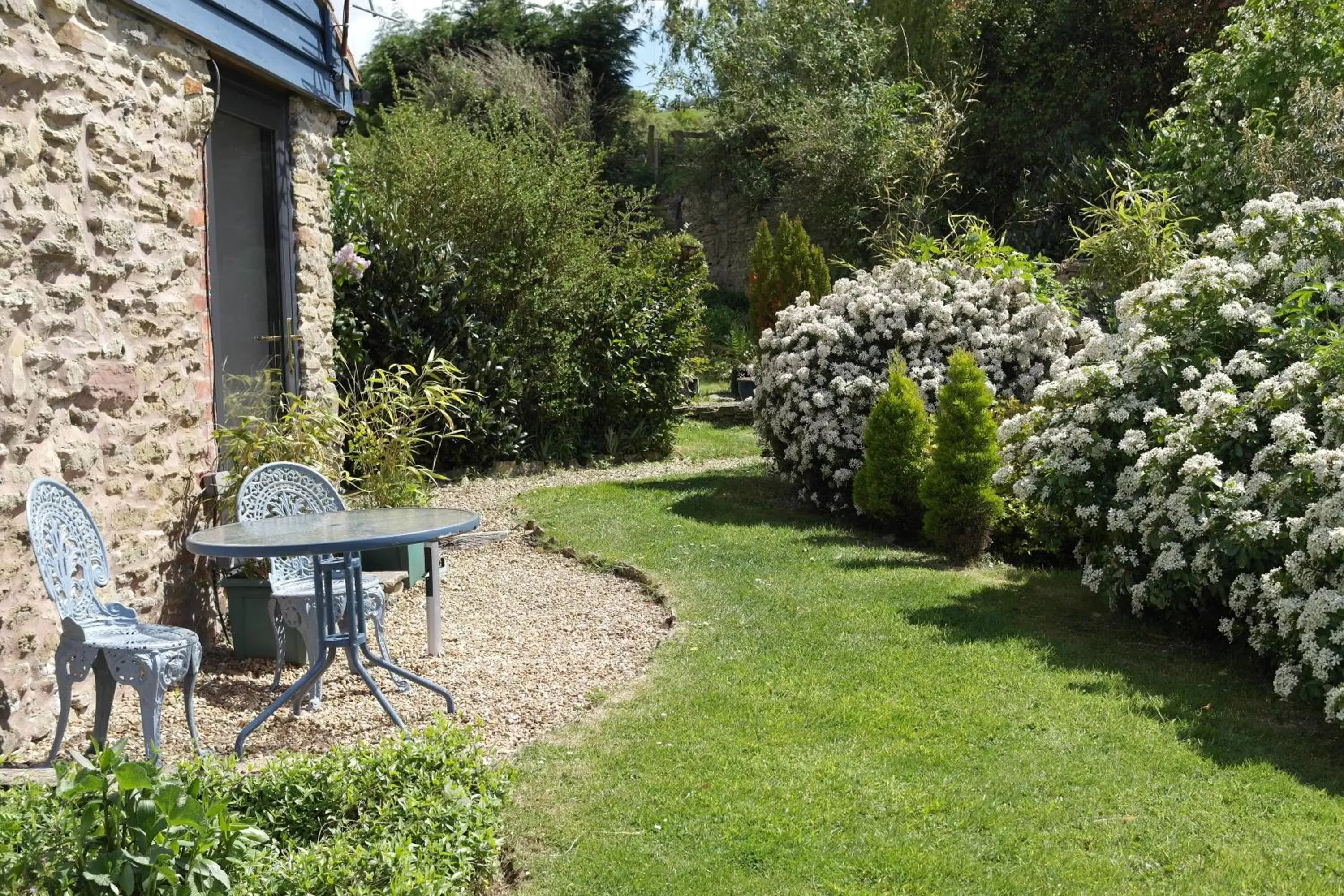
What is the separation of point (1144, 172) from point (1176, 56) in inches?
189

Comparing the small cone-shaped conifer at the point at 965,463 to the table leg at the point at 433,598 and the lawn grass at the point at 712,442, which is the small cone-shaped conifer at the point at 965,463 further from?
the lawn grass at the point at 712,442

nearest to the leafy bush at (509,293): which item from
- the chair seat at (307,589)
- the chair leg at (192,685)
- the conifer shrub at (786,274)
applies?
the conifer shrub at (786,274)

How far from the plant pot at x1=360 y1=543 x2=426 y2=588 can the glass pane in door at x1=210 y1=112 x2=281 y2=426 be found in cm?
100

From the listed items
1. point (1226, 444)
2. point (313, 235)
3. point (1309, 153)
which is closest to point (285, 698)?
point (313, 235)

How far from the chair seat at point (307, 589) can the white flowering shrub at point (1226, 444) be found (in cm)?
331

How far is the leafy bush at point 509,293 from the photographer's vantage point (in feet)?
33.5

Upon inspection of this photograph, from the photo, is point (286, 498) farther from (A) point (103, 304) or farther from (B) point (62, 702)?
(B) point (62, 702)

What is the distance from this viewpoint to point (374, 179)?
10656mm

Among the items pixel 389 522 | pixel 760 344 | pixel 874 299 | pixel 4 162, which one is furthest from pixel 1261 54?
pixel 4 162

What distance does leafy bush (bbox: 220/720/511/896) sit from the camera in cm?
295

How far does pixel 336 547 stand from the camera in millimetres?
4031

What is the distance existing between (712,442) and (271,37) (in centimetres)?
737

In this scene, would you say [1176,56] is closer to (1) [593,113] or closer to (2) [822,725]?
(1) [593,113]

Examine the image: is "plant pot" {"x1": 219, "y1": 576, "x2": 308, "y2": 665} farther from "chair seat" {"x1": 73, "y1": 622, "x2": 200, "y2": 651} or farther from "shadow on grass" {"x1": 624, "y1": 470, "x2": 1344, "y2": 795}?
"shadow on grass" {"x1": 624, "y1": 470, "x2": 1344, "y2": 795}
